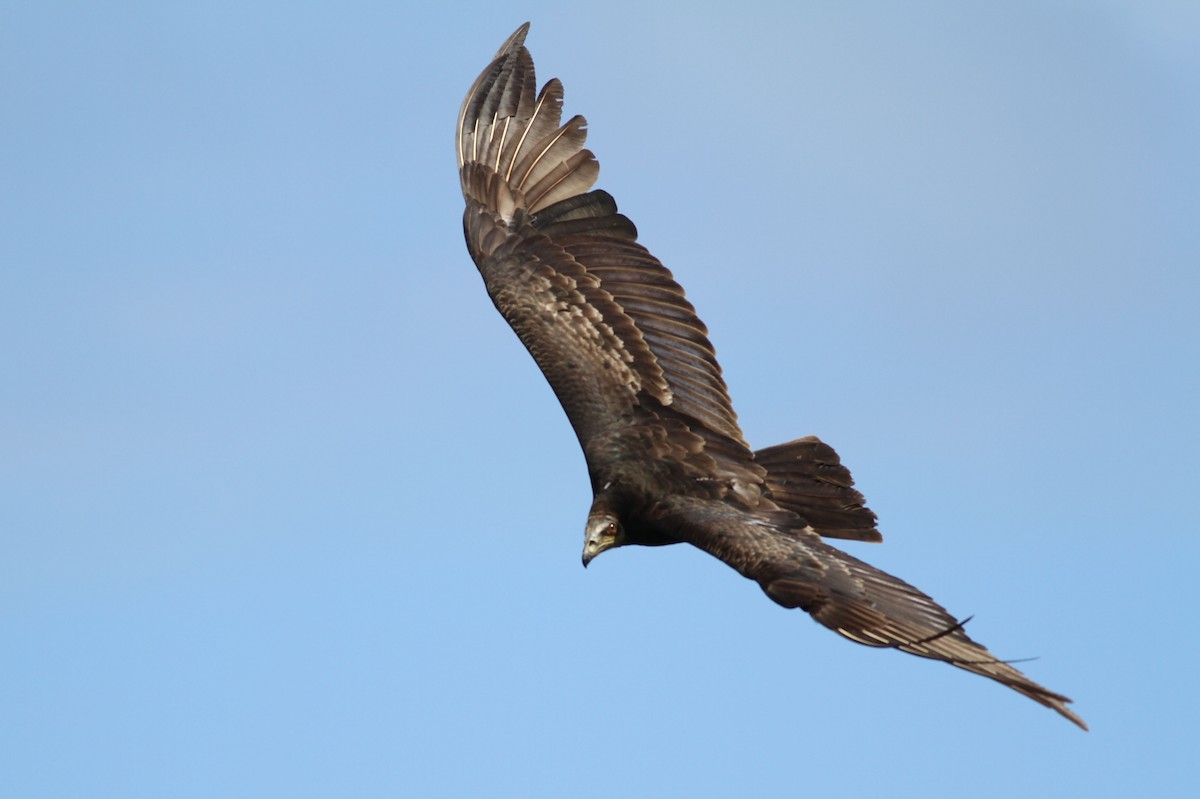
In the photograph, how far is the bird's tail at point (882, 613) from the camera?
11.3 metres

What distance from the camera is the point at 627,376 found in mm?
14828

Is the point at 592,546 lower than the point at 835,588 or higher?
higher

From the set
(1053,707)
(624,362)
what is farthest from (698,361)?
(1053,707)

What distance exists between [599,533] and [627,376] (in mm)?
1595

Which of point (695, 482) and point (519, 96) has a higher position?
point (519, 96)

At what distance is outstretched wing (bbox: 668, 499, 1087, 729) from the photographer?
11.4 m

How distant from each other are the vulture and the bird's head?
11 mm

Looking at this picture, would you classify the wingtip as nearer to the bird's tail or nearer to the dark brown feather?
the dark brown feather

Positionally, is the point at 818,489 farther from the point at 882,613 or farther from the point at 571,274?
the point at 571,274

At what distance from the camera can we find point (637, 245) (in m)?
15.3

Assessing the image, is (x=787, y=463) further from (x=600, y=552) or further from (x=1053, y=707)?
(x=1053, y=707)

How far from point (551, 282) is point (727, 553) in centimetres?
349

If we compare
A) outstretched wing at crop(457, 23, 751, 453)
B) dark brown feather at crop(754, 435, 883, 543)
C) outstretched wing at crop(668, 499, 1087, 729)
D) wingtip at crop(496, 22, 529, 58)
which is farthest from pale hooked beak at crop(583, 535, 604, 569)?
wingtip at crop(496, 22, 529, 58)

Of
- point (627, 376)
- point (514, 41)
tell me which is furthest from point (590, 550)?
point (514, 41)
